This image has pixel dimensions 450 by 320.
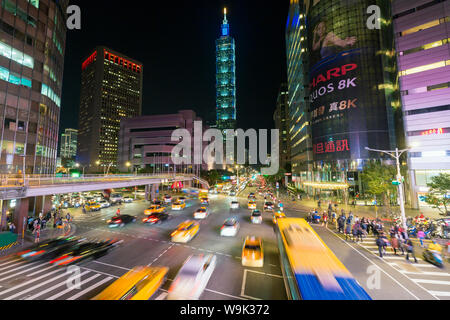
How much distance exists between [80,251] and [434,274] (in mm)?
25150

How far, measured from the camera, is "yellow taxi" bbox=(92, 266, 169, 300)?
7.84 meters

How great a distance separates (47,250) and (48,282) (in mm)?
6558

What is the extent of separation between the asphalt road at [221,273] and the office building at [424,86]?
29000 mm

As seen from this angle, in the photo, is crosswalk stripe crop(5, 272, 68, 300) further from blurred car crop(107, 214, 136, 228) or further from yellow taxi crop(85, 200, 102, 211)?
yellow taxi crop(85, 200, 102, 211)

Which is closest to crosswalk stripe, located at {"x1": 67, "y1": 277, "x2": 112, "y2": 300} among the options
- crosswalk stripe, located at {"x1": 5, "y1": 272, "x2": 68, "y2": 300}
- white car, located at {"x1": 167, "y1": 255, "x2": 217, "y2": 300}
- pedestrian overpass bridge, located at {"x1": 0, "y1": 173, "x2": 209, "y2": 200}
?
crosswalk stripe, located at {"x1": 5, "y1": 272, "x2": 68, "y2": 300}

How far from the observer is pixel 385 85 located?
152 ft

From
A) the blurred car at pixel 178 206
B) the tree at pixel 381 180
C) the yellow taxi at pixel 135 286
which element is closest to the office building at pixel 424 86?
the tree at pixel 381 180

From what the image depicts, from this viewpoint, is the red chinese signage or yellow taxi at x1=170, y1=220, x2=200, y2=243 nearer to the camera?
Answer: yellow taxi at x1=170, y1=220, x2=200, y2=243

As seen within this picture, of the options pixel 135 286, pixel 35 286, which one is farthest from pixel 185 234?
pixel 35 286

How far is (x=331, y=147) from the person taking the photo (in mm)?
51500

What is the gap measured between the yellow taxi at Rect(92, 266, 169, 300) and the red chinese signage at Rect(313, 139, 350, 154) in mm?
52298
